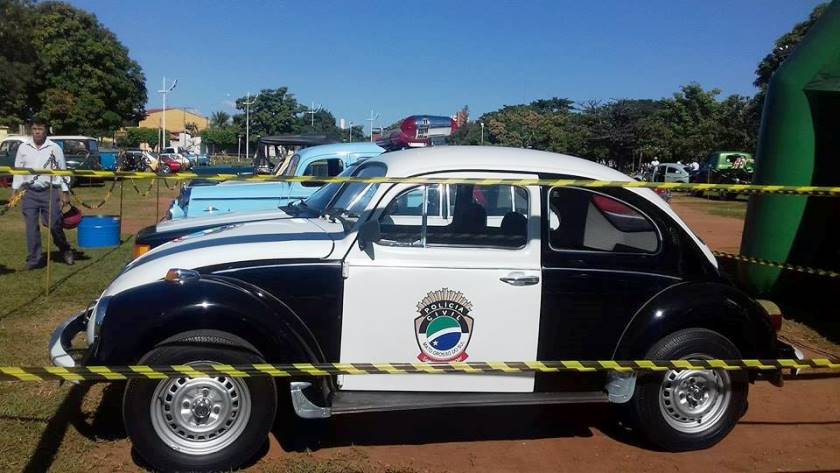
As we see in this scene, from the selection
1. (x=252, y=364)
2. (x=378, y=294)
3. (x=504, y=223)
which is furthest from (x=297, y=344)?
(x=504, y=223)

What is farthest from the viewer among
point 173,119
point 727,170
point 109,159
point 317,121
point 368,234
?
point 173,119

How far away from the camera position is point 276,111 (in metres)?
53.8

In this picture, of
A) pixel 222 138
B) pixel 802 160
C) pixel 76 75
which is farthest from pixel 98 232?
pixel 222 138

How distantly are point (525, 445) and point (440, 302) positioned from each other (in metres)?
1.21

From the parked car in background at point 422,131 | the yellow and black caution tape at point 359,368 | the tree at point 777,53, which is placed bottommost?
the yellow and black caution tape at point 359,368

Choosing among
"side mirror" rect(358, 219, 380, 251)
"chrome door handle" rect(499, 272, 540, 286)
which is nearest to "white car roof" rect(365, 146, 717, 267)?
"side mirror" rect(358, 219, 380, 251)

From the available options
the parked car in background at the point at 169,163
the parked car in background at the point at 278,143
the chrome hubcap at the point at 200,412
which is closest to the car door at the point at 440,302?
the chrome hubcap at the point at 200,412

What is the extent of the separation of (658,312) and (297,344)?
207 cm

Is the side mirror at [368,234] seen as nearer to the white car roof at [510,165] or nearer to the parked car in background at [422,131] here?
the white car roof at [510,165]

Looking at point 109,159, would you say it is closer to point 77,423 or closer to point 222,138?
point 77,423

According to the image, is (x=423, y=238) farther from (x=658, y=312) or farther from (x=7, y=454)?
(x=7, y=454)

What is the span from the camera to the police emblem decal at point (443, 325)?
13.2ft

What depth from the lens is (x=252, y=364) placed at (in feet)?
12.4

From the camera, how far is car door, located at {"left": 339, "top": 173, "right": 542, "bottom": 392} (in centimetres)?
398
